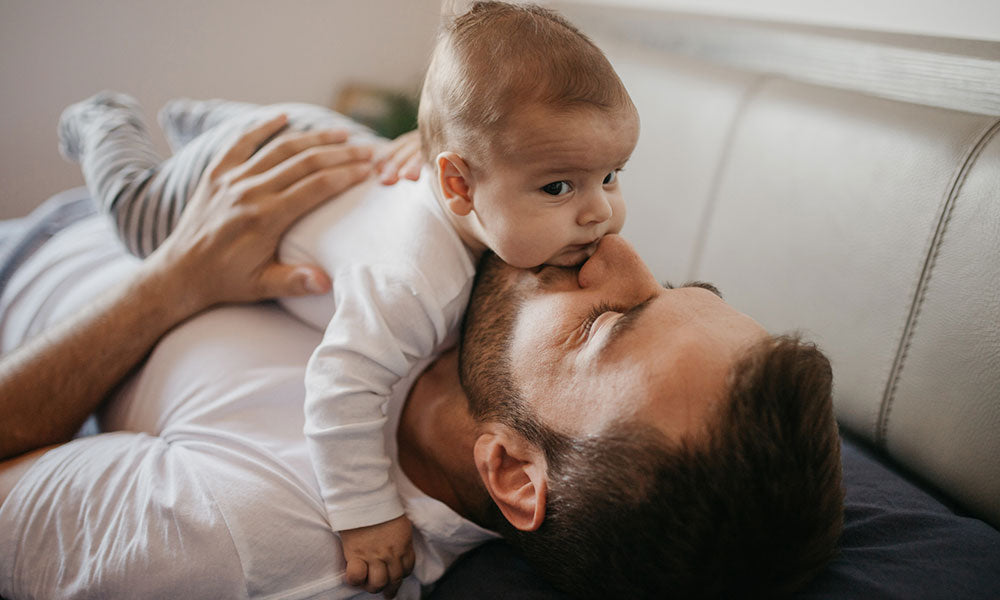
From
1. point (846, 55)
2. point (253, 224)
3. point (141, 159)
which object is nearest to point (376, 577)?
point (253, 224)

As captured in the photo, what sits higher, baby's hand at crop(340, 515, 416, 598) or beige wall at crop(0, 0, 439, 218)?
beige wall at crop(0, 0, 439, 218)

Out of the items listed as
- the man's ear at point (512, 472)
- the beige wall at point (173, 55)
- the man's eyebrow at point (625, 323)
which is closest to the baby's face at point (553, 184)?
the man's eyebrow at point (625, 323)

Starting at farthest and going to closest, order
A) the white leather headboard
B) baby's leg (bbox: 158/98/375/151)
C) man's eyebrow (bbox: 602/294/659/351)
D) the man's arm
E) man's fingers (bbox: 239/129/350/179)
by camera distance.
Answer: baby's leg (bbox: 158/98/375/151) < man's fingers (bbox: 239/129/350/179) < the man's arm < the white leather headboard < man's eyebrow (bbox: 602/294/659/351)

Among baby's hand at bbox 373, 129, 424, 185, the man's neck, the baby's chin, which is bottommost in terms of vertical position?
the man's neck

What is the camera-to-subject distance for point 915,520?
0.84 meters

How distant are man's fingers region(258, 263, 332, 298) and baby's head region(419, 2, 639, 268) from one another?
0.28 m

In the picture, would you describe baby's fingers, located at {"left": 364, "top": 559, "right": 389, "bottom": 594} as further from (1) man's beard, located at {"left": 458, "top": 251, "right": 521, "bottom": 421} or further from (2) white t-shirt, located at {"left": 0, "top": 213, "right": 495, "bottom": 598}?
(1) man's beard, located at {"left": 458, "top": 251, "right": 521, "bottom": 421}

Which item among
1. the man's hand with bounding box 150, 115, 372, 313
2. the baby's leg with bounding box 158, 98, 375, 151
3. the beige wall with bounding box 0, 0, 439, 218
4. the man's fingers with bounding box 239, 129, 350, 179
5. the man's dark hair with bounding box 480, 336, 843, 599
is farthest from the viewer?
the beige wall with bounding box 0, 0, 439, 218

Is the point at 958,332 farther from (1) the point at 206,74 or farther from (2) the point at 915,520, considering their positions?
(1) the point at 206,74

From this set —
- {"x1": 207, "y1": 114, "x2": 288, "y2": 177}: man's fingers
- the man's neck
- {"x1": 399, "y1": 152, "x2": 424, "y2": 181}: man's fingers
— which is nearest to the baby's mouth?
the man's neck

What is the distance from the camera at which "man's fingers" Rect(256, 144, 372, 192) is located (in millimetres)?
1180

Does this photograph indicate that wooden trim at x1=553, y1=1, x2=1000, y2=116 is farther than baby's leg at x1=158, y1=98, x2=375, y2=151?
No

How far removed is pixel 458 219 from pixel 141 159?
2.90 feet

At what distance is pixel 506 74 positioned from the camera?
83cm
